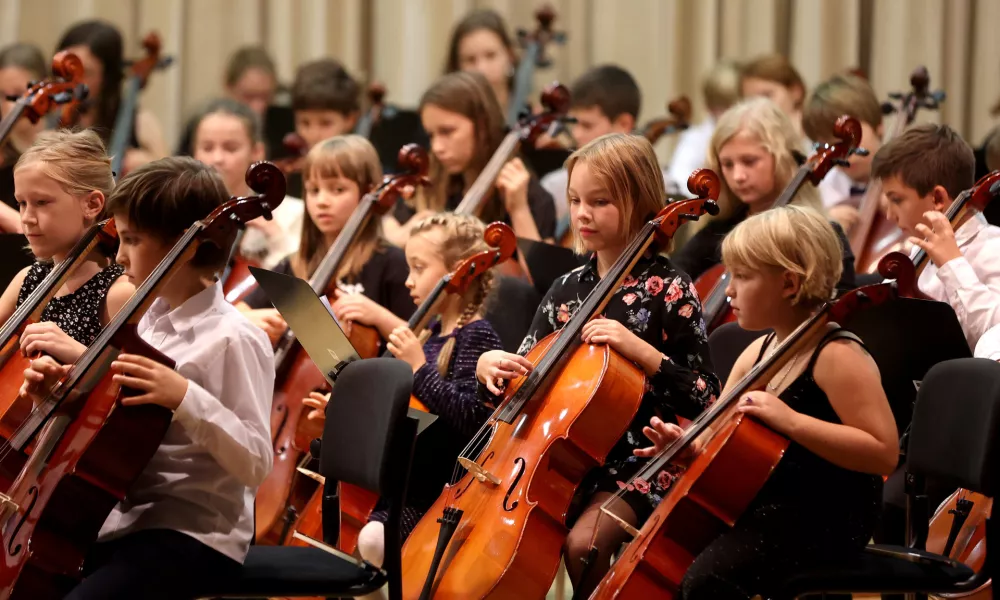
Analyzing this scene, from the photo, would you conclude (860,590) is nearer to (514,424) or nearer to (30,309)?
(514,424)

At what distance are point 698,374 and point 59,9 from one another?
174 inches

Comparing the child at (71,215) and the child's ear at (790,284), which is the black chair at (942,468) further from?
the child at (71,215)

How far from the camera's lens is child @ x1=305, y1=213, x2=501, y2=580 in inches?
111

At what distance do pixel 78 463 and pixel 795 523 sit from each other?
1198 mm

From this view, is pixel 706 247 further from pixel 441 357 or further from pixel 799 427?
pixel 799 427

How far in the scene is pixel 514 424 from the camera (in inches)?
97.3

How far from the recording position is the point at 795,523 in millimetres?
2262

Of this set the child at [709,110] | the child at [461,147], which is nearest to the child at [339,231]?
the child at [461,147]

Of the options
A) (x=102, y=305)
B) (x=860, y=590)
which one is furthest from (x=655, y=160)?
(x=102, y=305)

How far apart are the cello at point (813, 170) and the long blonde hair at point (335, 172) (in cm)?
91

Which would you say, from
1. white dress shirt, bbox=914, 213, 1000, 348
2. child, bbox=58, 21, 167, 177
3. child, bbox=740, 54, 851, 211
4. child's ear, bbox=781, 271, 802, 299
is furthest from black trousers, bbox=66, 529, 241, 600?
child, bbox=740, 54, 851, 211

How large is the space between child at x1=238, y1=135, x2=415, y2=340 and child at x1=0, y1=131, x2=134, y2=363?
692 millimetres

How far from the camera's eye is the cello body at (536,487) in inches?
90.6

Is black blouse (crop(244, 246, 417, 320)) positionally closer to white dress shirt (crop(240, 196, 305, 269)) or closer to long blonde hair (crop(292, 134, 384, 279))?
long blonde hair (crop(292, 134, 384, 279))
